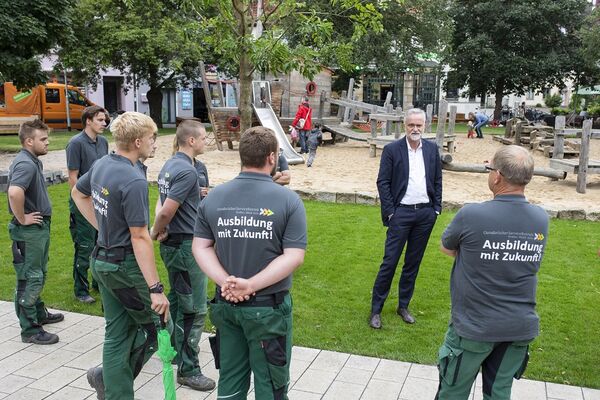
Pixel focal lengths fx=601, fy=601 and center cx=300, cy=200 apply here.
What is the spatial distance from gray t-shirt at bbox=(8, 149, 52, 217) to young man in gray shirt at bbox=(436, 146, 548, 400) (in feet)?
11.1

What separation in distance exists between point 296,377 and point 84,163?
2908 millimetres

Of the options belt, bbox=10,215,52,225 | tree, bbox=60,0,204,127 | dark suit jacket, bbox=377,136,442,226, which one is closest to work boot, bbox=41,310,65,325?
belt, bbox=10,215,52,225

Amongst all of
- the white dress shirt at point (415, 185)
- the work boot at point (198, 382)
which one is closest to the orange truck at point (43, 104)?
the white dress shirt at point (415, 185)

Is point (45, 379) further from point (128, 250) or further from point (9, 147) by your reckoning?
point (9, 147)

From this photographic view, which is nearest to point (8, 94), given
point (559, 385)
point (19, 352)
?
point (19, 352)

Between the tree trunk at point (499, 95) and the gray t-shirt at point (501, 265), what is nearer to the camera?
the gray t-shirt at point (501, 265)

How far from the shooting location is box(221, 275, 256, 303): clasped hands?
9.38 ft

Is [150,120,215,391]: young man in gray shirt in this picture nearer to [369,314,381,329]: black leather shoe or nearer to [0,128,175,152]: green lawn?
[369,314,381,329]: black leather shoe

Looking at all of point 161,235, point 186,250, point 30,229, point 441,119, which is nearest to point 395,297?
point 186,250

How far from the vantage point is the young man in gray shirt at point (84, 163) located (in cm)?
568

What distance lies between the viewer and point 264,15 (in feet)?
24.0

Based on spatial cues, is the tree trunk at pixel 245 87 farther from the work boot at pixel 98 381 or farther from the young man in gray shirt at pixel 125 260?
the work boot at pixel 98 381

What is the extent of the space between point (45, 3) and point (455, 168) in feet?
35.6

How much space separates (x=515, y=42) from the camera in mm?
35656
